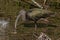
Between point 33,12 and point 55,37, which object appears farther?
point 33,12

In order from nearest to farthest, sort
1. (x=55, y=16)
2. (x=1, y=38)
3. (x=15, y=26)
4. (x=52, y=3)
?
(x=1, y=38)
(x=15, y=26)
(x=55, y=16)
(x=52, y=3)

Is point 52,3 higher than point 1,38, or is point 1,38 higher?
point 52,3

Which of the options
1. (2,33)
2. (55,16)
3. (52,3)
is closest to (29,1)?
(52,3)

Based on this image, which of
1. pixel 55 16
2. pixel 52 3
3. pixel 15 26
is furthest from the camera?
pixel 52 3

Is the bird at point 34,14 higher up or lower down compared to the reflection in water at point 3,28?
higher up

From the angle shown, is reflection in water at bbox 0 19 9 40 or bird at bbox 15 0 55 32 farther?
bird at bbox 15 0 55 32

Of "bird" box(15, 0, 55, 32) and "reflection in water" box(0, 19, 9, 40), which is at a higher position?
"bird" box(15, 0, 55, 32)

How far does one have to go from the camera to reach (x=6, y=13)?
8016mm

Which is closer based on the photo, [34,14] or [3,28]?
[3,28]

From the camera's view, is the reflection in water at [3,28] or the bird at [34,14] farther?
the bird at [34,14]

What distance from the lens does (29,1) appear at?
28.5ft

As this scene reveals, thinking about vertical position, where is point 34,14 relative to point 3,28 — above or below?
above

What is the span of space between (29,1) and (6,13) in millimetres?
972

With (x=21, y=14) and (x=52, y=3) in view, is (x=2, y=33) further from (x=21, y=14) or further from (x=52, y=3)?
(x=52, y=3)
